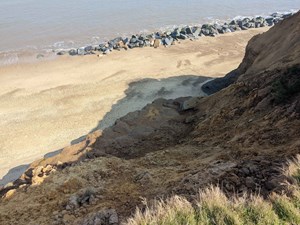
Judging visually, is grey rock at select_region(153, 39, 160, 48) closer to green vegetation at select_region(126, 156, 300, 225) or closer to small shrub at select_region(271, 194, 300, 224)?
green vegetation at select_region(126, 156, 300, 225)

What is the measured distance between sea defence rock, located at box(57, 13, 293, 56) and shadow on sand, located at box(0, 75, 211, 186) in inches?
293

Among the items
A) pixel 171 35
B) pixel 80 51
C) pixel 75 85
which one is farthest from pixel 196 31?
pixel 75 85

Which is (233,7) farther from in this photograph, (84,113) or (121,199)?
(121,199)

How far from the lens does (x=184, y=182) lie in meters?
8.99

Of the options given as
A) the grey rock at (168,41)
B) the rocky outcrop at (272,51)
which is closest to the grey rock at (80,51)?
the grey rock at (168,41)

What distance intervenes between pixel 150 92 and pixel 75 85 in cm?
517

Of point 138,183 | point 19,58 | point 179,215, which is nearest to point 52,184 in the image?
point 138,183

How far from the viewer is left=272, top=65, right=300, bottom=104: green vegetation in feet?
41.4

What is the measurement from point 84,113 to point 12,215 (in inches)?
517

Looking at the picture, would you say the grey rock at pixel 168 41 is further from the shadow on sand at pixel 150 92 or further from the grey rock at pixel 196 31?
the shadow on sand at pixel 150 92

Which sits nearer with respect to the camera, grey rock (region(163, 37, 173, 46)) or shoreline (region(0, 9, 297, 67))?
shoreline (region(0, 9, 297, 67))

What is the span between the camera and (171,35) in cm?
3550

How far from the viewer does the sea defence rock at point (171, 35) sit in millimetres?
33094

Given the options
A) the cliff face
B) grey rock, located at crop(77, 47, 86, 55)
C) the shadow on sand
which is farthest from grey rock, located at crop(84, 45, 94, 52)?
the cliff face
